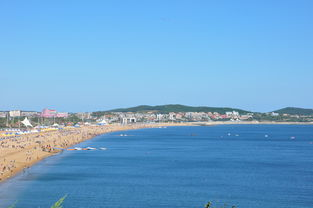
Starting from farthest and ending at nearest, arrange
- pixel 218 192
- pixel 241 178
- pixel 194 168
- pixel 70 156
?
pixel 70 156, pixel 194 168, pixel 241 178, pixel 218 192

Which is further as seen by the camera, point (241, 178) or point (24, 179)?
point (241, 178)

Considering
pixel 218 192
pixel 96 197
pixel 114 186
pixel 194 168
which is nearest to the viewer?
pixel 96 197

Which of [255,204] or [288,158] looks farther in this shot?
[288,158]

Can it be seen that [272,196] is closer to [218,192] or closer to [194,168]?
[218,192]

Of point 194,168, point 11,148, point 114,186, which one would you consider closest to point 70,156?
point 11,148

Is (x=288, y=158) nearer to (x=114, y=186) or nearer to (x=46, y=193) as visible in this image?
(x=114, y=186)

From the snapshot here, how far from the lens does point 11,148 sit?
80.7 metres

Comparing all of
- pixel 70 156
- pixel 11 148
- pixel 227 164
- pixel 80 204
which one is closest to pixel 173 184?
pixel 80 204

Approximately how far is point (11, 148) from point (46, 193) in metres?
41.3

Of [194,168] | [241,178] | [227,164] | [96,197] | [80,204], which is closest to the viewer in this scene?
[80,204]

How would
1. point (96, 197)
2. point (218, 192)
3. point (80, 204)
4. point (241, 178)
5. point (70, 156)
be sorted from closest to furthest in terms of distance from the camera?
point (80, 204) < point (96, 197) < point (218, 192) < point (241, 178) < point (70, 156)

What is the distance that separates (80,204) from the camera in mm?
38594

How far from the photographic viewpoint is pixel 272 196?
4303cm

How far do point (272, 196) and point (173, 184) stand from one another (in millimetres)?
10909
